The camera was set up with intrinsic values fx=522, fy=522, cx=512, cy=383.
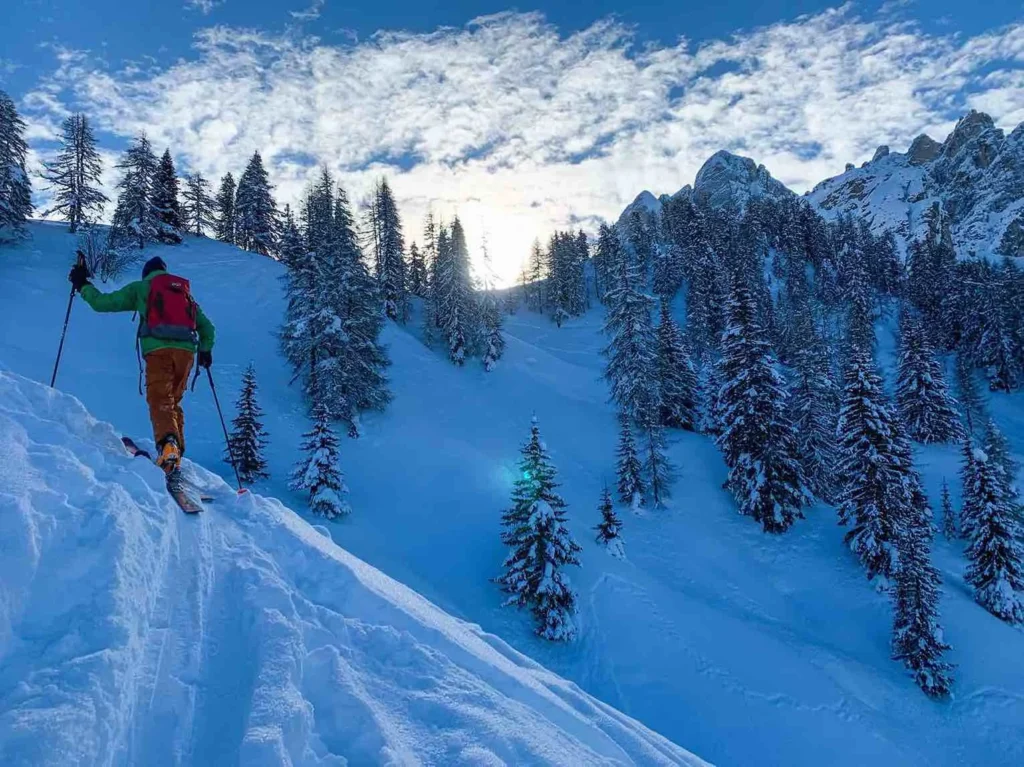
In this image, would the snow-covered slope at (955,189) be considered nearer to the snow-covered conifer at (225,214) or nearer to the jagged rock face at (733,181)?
the jagged rock face at (733,181)

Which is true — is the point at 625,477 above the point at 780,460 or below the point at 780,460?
below

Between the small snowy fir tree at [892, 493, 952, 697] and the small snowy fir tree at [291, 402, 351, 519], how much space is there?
2041cm

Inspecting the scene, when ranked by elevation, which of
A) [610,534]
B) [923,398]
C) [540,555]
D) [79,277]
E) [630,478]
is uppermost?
[79,277]

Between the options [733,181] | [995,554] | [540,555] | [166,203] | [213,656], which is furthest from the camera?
[733,181]

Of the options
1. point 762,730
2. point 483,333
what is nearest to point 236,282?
point 483,333

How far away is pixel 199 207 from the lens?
57656 mm

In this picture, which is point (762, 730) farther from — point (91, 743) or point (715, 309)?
point (715, 309)

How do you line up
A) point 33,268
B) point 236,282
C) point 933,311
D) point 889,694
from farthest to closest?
point 933,311
point 236,282
point 33,268
point 889,694

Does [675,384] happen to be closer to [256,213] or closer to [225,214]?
[256,213]

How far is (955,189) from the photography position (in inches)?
5443

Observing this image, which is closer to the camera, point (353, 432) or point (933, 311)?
point (353, 432)

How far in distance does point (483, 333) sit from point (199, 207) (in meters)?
37.8

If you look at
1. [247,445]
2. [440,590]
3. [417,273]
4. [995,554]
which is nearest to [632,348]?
[995,554]

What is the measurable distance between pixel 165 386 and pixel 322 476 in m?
14.8
